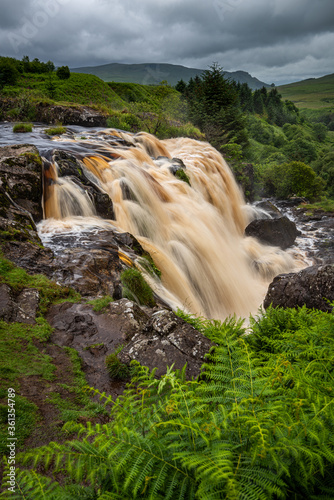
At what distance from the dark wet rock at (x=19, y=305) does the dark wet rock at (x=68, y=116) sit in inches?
1006

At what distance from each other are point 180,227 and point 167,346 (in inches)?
385

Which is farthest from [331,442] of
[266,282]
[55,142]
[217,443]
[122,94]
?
[122,94]

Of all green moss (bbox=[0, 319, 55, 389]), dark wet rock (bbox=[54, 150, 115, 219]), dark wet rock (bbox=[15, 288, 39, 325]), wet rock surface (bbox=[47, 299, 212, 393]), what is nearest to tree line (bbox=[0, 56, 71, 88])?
dark wet rock (bbox=[54, 150, 115, 219])

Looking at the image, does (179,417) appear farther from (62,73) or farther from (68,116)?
(62,73)

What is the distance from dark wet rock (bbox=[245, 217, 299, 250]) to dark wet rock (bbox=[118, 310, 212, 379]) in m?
14.9

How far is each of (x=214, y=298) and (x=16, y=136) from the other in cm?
1743

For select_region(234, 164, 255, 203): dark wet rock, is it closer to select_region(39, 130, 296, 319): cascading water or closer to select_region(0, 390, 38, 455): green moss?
select_region(39, 130, 296, 319): cascading water

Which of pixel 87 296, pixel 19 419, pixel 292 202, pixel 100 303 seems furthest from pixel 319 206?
pixel 19 419

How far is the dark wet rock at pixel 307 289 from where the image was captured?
8320mm

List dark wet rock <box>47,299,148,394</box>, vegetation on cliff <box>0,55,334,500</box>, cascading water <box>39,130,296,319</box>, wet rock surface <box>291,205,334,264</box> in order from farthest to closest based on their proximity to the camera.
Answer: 1. wet rock surface <box>291,205,334,264</box>
2. cascading water <box>39,130,296,319</box>
3. dark wet rock <box>47,299,148,394</box>
4. vegetation on cliff <box>0,55,334,500</box>

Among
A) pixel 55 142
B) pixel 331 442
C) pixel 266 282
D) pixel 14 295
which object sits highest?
pixel 55 142

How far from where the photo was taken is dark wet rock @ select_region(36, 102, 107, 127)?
1113 inches

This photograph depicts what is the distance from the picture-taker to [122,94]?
5472cm

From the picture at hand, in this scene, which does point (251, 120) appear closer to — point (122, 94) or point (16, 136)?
point (122, 94)
